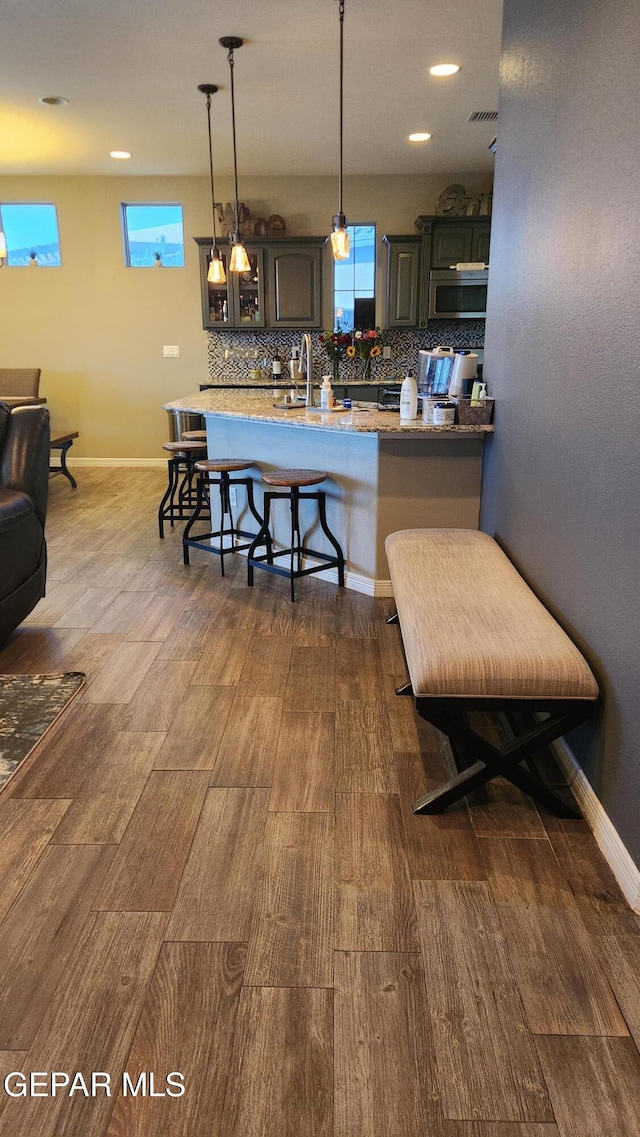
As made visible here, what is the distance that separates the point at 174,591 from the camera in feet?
13.3

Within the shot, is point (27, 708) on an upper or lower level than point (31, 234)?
lower

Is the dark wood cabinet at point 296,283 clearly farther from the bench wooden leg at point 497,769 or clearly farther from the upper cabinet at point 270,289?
the bench wooden leg at point 497,769

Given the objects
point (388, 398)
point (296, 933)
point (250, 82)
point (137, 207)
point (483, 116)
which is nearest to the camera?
point (296, 933)

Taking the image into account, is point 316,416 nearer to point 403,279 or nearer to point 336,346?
point 336,346

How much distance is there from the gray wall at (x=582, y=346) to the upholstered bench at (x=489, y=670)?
101 mm

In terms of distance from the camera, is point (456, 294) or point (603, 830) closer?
point (603, 830)

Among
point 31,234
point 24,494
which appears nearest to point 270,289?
point 31,234

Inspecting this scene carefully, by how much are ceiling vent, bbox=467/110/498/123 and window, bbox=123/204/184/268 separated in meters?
3.21

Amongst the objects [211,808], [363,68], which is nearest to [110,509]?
[363,68]

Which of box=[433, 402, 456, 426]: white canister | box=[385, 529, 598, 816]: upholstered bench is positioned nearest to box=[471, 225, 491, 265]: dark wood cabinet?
box=[433, 402, 456, 426]: white canister

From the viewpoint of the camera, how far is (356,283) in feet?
24.3

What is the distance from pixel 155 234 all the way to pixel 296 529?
196 inches

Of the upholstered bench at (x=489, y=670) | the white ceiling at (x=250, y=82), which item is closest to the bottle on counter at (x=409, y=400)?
the upholstered bench at (x=489, y=670)

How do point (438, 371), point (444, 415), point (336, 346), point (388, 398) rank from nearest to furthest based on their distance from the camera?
1. point (444, 415)
2. point (438, 371)
3. point (336, 346)
4. point (388, 398)
